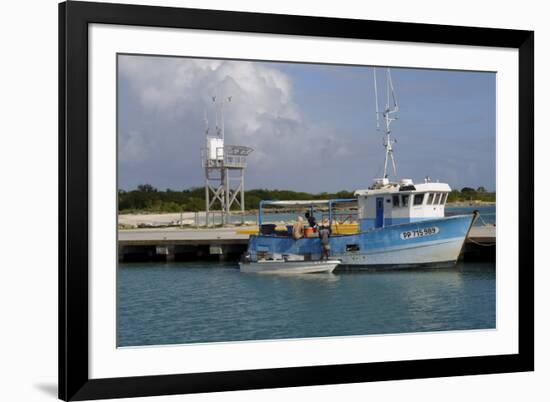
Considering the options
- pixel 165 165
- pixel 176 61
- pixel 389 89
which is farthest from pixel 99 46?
pixel 389 89

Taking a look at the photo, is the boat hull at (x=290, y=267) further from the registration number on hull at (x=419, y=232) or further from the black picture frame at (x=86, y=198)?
the black picture frame at (x=86, y=198)

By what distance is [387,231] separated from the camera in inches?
337

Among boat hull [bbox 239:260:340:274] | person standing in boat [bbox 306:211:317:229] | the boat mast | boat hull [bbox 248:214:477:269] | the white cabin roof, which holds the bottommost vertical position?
boat hull [bbox 239:260:340:274]

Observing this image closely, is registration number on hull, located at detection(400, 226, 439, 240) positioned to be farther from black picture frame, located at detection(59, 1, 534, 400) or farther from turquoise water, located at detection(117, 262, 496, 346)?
black picture frame, located at detection(59, 1, 534, 400)

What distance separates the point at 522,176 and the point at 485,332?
1.39 metres

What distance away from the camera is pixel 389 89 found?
7.43 metres

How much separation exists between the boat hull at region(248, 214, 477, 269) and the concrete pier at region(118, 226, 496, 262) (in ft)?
1.38

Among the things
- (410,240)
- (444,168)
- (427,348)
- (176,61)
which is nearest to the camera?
(176,61)

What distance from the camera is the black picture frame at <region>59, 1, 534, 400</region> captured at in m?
6.04

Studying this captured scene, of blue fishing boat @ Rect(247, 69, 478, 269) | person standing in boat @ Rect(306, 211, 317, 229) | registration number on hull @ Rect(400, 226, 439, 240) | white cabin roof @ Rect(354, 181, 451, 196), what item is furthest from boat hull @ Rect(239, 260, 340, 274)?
registration number on hull @ Rect(400, 226, 439, 240)

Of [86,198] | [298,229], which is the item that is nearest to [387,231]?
[298,229]

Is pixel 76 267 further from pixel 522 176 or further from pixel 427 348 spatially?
pixel 522 176

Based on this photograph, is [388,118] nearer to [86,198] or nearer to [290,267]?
[290,267]

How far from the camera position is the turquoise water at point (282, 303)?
664 cm
